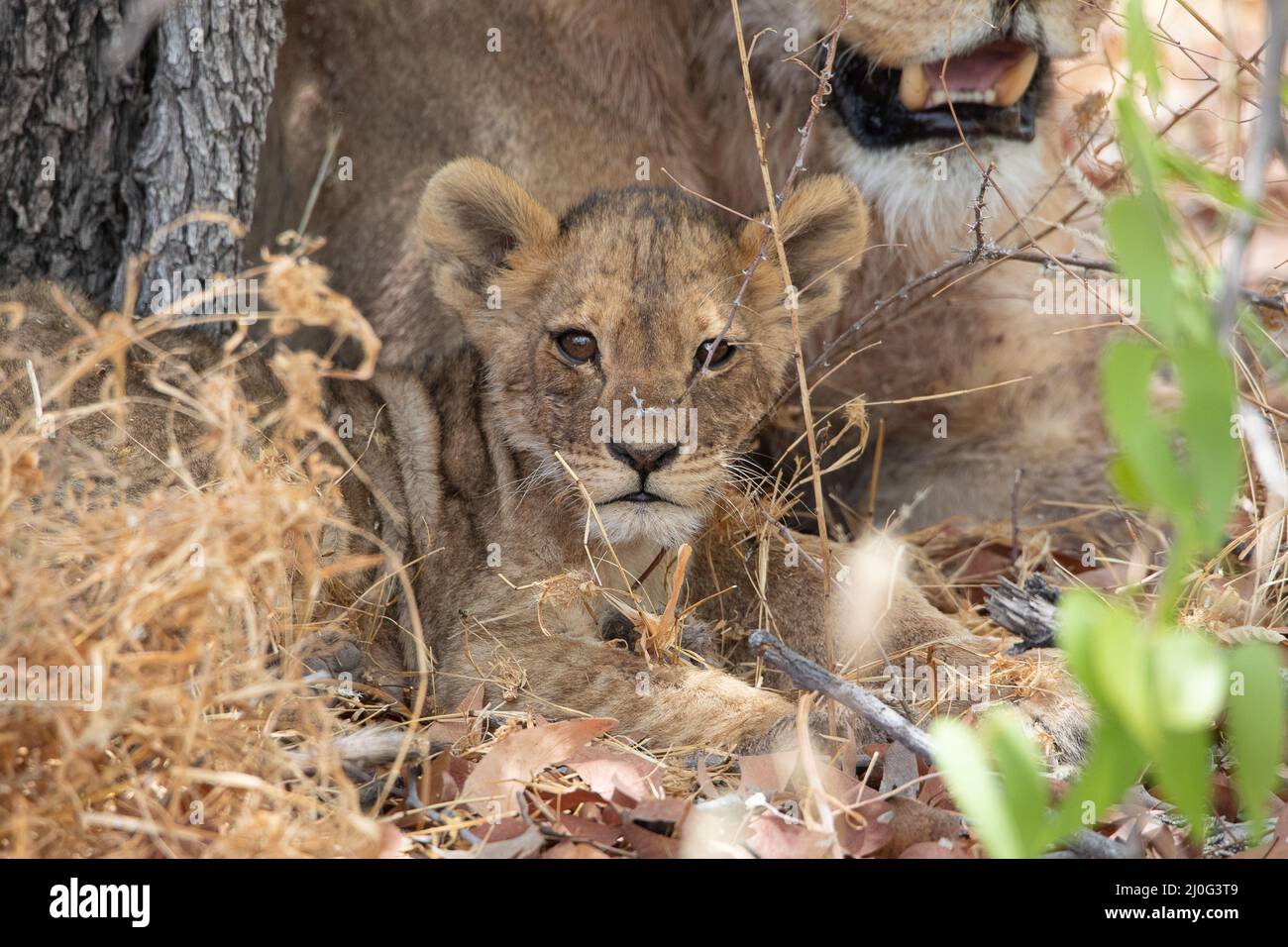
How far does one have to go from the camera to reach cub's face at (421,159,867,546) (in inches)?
98.0

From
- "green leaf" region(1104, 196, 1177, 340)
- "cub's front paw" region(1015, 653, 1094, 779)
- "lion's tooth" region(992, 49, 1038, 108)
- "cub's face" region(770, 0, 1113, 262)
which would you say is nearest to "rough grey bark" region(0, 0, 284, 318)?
"cub's face" region(770, 0, 1113, 262)

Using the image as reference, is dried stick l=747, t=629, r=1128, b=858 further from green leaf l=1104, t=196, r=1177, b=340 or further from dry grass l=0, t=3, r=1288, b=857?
green leaf l=1104, t=196, r=1177, b=340

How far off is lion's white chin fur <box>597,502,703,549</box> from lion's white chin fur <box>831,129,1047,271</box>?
1057mm

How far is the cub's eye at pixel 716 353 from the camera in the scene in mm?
2596

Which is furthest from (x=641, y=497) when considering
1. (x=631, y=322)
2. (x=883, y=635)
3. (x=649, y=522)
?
(x=883, y=635)

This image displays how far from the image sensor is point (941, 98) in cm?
324

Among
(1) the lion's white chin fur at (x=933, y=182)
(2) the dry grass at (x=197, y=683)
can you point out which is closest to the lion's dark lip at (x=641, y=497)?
(2) the dry grass at (x=197, y=683)

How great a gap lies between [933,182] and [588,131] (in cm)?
85

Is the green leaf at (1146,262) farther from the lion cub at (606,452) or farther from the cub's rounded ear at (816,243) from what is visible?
the cub's rounded ear at (816,243)

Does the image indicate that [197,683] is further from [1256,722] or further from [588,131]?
[588,131]

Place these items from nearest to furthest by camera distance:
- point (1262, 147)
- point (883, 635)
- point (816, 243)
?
point (1262, 147), point (883, 635), point (816, 243)

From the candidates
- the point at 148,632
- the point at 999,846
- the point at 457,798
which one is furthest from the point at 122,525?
the point at 999,846
